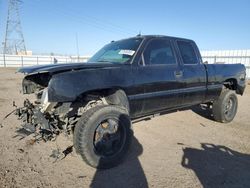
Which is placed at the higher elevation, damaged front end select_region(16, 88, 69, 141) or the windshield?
the windshield

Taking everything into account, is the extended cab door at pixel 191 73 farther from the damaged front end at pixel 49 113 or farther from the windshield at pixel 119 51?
the damaged front end at pixel 49 113

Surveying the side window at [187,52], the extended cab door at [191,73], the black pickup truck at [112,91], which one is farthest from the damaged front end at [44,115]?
the side window at [187,52]

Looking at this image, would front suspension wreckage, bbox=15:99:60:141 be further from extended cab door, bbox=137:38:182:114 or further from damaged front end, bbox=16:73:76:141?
extended cab door, bbox=137:38:182:114

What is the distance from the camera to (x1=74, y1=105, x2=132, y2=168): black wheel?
3484mm

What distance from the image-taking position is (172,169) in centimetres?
367

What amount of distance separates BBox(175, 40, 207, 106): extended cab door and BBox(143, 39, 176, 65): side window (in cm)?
28

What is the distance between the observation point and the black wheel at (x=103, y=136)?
11.4 ft

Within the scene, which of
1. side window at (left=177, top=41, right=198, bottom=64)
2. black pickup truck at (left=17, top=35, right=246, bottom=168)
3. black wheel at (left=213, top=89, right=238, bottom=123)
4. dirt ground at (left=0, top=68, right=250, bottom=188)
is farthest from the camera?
black wheel at (left=213, top=89, right=238, bottom=123)

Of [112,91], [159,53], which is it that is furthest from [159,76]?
[112,91]

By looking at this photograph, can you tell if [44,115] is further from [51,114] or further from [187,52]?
[187,52]

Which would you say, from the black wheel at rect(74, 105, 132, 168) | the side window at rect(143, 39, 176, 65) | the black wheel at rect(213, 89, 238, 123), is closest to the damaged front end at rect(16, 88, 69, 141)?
the black wheel at rect(74, 105, 132, 168)

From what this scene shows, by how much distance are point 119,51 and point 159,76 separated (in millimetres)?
891

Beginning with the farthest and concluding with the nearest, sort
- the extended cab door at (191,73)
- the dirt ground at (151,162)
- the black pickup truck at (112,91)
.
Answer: the extended cab door at (191,73) < the black pickup truck at (112,91) < the dirt ground at (151,162)

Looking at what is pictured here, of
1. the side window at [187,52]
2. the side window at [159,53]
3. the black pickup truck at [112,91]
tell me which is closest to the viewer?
the black pickup truck at [112,91]
